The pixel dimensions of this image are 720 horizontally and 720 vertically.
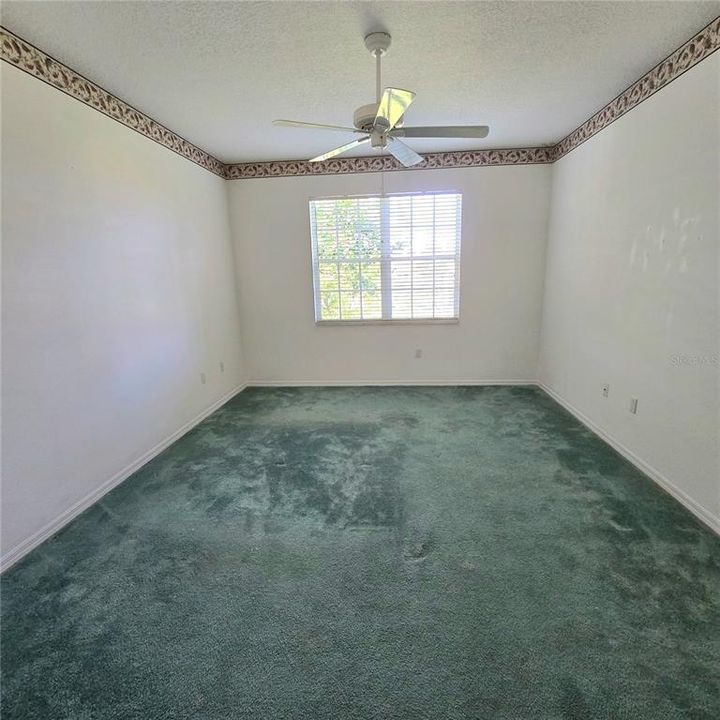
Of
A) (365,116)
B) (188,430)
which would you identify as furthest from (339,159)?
(188,430)

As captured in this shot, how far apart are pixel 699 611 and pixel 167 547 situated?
7.80 ft

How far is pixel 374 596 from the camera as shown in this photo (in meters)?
1.65

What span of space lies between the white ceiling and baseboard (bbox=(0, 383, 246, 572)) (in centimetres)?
250

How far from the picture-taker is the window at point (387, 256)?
4.26 metres

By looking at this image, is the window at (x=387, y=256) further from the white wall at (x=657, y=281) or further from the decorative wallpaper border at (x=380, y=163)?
the white wall at (x=657, y=281)

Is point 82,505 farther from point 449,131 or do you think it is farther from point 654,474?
point 654,474

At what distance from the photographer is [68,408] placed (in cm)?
227

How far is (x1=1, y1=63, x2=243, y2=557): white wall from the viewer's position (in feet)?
6.45

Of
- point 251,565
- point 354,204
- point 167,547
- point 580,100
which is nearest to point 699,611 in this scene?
point 251,565

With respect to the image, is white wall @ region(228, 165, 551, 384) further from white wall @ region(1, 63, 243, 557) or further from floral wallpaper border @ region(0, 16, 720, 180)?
white wall @ region(1, 63, 243, 557)

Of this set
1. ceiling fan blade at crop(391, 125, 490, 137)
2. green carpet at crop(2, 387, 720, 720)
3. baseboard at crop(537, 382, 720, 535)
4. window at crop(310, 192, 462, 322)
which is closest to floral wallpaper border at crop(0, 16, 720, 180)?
window at crop(310, 192, 462, 322)

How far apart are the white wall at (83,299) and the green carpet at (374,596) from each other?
0.37 m

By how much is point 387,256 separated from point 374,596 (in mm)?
3501

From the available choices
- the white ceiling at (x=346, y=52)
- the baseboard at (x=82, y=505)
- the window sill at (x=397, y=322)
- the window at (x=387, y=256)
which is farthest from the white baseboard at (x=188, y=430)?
the white ceiling at (x=346, y=52)
